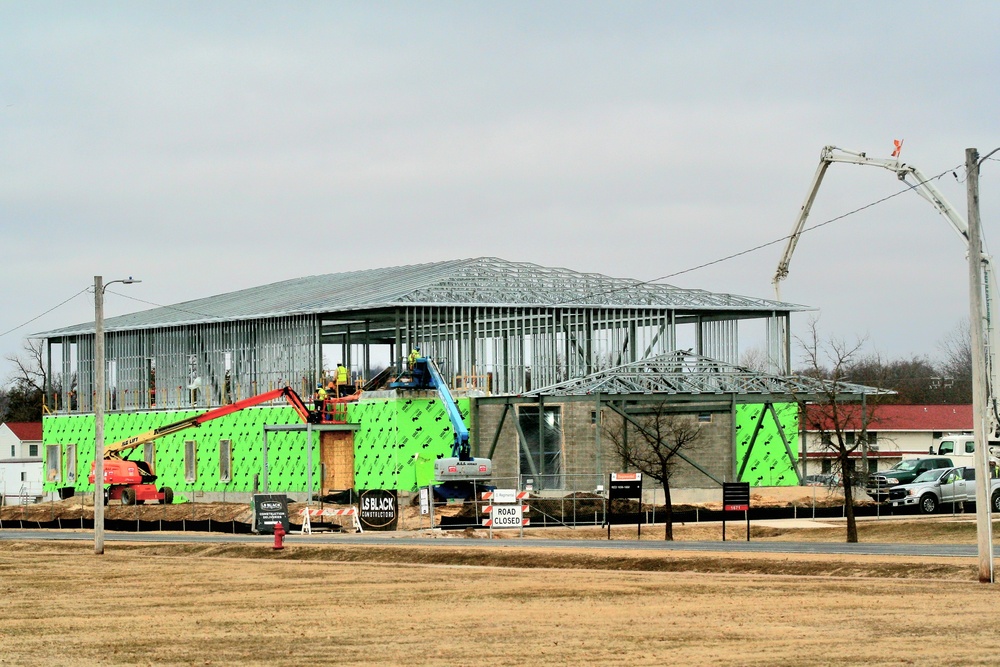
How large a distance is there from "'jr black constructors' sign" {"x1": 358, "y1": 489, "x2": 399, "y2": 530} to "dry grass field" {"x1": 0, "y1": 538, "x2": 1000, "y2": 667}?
41.9 feet

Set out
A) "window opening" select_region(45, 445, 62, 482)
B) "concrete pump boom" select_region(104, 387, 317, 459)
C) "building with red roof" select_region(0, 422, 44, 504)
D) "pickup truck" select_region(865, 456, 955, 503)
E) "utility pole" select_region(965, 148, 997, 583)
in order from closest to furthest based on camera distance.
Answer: "utility pole" select_region(965, 148, 997, 583), "pickup truck" select_region(865, 456, 955, 503), "concrete pump boom" select_region(104, 387, 317, 459), "window opening" select_region(45, 445, 62, 482), "building with red roof" select_region(0, 422, 44, 504)

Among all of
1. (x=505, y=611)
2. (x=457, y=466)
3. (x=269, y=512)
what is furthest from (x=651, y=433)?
(x=505, y=611)

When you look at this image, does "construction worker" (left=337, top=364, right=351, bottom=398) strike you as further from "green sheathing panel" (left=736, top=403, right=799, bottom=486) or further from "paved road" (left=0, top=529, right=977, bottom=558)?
"green sheathing panel" (left=736, top=403, right=799, bottom=486)

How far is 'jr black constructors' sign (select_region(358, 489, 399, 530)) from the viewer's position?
51.2 meters

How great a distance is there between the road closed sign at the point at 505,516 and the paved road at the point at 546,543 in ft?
3.78

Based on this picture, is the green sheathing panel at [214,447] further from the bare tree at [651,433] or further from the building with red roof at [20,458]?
the building with red roof at [20,458]

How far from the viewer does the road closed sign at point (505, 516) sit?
45.6 meters

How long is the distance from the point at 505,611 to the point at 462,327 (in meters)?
41.0

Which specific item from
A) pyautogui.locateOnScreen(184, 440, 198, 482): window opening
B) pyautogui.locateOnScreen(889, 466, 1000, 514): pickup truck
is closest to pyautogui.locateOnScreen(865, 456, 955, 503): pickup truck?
pyautogui.locateOnScreen(889, 466, 1000, 514): pickup truck

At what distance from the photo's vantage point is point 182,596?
2939 centimetres

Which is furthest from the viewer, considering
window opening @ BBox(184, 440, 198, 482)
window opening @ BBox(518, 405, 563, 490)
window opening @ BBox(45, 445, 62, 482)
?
window opening @ BBox(45, 445, 62, 482)

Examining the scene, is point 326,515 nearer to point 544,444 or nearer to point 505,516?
point 505,516

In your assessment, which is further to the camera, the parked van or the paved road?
the parked van

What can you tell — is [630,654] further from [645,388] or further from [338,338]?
[338,338]
